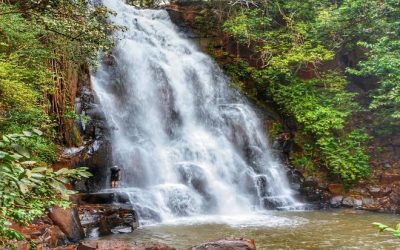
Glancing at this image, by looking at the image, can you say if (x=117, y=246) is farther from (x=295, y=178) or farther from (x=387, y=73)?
(x=387, y=73)

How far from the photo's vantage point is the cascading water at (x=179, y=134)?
11602mm

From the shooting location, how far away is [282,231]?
914cm

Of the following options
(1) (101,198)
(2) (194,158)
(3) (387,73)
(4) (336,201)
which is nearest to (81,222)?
(1) (101,198)

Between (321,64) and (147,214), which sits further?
(321,64)

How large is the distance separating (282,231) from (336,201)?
5.08 meters

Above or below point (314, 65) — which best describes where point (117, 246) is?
below

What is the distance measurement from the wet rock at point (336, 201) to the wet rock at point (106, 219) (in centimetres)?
725

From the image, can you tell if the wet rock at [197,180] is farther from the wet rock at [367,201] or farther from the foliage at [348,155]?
the wet rock at [367,201]

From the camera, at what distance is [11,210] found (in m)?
2.29

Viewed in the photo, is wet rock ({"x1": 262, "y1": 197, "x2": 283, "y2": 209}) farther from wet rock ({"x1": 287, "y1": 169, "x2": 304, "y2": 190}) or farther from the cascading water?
wet rock ({"x1": 287, "y1": 169, "x2": 304, "y2": 190})

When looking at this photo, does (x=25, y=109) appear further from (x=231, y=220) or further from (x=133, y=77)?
(x=133, y=77)

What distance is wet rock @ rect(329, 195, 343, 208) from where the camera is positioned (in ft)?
43.6

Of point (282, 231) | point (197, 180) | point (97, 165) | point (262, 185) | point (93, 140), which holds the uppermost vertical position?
point (93, 140)

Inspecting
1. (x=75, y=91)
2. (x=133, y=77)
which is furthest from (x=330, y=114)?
(x=75, y=91)
